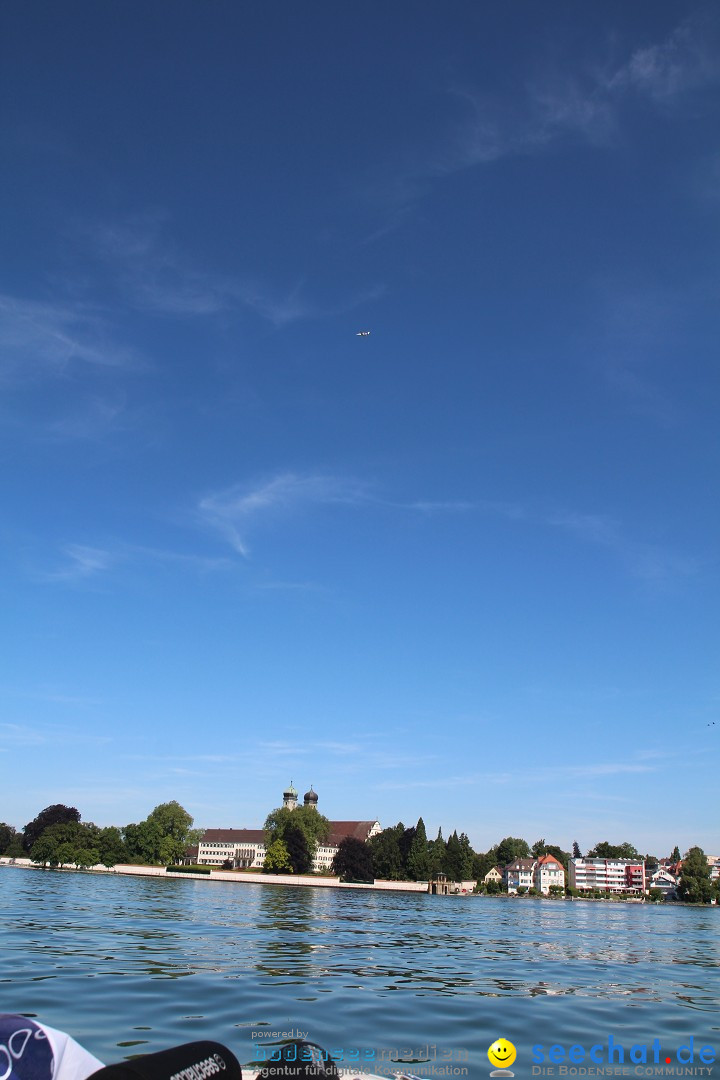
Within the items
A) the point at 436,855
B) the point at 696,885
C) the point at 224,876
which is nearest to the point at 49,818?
the point at 224,876

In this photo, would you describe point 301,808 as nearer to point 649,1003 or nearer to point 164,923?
point 164,923

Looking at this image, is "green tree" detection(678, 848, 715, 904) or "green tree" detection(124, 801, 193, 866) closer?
"green tree" detection(124, 801, 193, 866)

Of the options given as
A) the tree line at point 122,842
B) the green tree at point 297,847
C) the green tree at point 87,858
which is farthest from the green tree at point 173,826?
Result: the green tree at point 297,847

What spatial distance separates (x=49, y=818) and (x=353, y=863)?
6330 cm

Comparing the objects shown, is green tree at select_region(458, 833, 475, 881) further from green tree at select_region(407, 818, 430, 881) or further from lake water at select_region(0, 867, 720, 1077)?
lake water at select_region(0, 867, 720, 1077)

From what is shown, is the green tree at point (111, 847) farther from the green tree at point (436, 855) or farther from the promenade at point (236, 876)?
the green tree at point (436, 855)

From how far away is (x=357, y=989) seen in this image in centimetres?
1659

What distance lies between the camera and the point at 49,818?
15925cm

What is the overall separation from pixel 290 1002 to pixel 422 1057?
4.54m

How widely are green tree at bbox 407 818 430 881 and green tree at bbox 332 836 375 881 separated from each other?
10.3m

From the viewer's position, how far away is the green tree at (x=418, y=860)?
164 m

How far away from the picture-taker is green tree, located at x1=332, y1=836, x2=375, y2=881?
511 feet

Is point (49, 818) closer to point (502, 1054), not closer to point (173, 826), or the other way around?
point (173, 826)

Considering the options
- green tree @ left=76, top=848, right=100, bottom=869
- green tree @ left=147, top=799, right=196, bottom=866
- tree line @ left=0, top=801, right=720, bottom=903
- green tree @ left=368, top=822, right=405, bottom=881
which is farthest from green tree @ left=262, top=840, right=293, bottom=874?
green tree @ left=368, top=822, right=405, bottom=881
